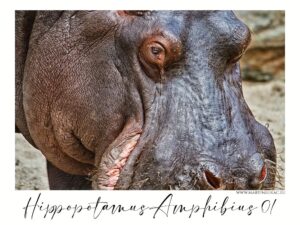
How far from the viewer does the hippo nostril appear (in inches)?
127

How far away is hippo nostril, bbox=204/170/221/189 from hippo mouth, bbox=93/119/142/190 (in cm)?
35

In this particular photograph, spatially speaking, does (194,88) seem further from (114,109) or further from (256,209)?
(256,209)

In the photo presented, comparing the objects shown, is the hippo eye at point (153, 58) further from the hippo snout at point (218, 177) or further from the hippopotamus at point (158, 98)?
the hippo snout at point (218, 177)

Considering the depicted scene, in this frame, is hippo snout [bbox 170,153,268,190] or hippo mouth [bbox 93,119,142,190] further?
hippo mouth [bbox 93,119,142,190]

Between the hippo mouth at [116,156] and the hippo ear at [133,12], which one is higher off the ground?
the hippo ear at [133,12]

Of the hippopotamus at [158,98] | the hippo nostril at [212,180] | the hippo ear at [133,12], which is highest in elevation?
the hippo ear at [133,12]

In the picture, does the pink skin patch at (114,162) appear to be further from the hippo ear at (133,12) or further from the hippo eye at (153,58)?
the hippo ear at (133,12)

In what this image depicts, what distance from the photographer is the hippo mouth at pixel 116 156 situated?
336cm

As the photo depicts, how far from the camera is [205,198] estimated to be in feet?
11.3

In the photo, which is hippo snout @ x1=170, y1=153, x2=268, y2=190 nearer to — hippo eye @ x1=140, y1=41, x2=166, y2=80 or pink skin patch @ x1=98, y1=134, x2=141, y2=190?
pink skin patch @ x1=98, y1=134, x2=141, y2=190

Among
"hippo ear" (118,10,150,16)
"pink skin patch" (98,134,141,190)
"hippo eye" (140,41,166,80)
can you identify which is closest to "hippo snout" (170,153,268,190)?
"pink skin patch" (98,134,141,190)

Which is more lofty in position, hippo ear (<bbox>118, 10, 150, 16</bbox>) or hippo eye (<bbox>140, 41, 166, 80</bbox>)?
hippo ear (<bbox>118, 10, 150, 16</bbox>)

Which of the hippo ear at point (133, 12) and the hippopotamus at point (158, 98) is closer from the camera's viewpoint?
the hippopotamus at point (158, 98)

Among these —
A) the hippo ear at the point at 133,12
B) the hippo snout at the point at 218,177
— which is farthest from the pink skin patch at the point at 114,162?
the hippo ear at the point at 133,12
